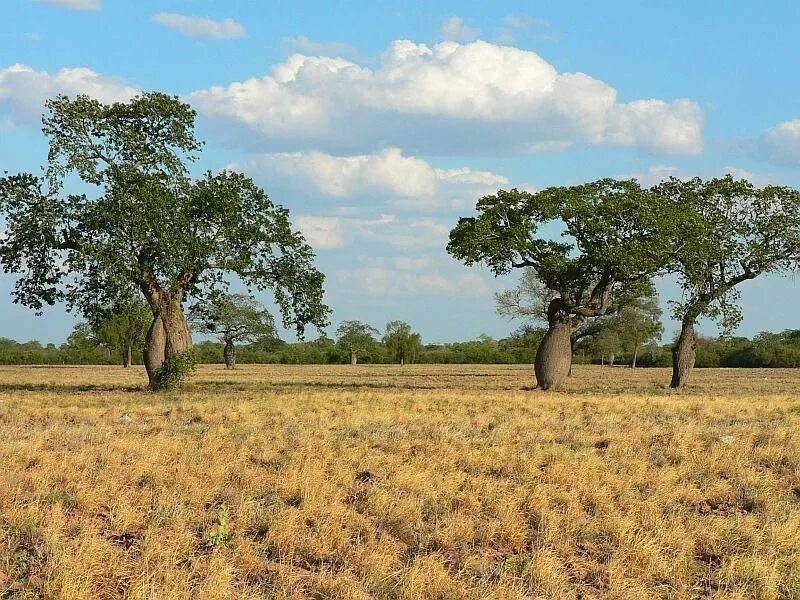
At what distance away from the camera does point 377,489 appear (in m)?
Answer: 10.6

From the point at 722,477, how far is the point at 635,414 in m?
7.92

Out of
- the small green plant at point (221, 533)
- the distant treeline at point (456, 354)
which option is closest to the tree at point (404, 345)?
the distant treeline at point (456, 354)

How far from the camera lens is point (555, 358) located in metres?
33.1

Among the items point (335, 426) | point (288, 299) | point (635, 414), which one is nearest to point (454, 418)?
point (335, 426)

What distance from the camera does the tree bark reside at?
29.6 meters

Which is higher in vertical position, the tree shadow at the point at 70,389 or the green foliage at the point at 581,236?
the green foliage at the point at 581,236

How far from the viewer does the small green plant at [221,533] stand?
8.74 meters

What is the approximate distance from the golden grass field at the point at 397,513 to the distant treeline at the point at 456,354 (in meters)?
58.0

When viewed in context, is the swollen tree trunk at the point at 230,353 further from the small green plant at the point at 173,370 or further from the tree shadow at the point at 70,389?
the small green plant at the point at 173,370

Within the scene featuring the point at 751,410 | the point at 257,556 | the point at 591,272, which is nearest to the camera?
the point at 257,556

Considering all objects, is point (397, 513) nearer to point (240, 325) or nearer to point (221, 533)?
point (221, 533)

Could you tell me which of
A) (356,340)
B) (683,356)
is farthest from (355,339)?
(683,356)

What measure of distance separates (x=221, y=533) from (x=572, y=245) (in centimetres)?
2539

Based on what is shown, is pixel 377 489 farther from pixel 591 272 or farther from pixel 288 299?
pixel 591 272
